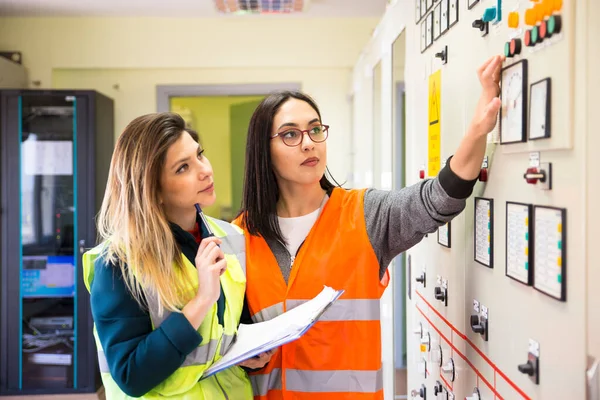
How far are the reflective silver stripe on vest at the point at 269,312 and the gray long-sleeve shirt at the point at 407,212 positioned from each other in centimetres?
8

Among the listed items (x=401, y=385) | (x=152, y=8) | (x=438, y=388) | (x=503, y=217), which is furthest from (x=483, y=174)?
(x=152, y=8)

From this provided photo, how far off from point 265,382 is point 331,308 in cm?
28

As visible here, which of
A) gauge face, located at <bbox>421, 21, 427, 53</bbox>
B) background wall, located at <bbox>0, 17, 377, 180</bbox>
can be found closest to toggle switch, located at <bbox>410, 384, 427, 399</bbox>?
gauge face, located at <bbox>421, 21, 427, 53</bbox>

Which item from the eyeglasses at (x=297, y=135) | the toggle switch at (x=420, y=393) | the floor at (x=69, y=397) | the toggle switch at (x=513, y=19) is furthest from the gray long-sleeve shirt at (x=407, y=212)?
the floor at (x=69, y=397)

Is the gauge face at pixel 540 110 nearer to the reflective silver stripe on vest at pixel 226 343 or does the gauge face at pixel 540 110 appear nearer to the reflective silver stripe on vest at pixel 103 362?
the reflective silver stripe on vest at pixel 226 343

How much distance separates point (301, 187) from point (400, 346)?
2.38 m

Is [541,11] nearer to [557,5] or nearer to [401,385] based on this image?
[557,5]

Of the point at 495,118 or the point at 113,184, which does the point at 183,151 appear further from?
the point at 495,118

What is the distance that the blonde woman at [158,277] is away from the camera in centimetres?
117

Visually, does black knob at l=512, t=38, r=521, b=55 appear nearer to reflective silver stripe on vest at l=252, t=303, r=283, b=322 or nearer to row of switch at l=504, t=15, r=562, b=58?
row of switch at l=504, t=15, r=562, b=58

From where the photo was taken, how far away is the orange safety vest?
4.94 feet

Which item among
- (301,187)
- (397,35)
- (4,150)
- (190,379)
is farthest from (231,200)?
(190,379)

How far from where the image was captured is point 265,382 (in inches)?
61.0

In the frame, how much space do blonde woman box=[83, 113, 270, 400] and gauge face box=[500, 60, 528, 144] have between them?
0.69 meters
